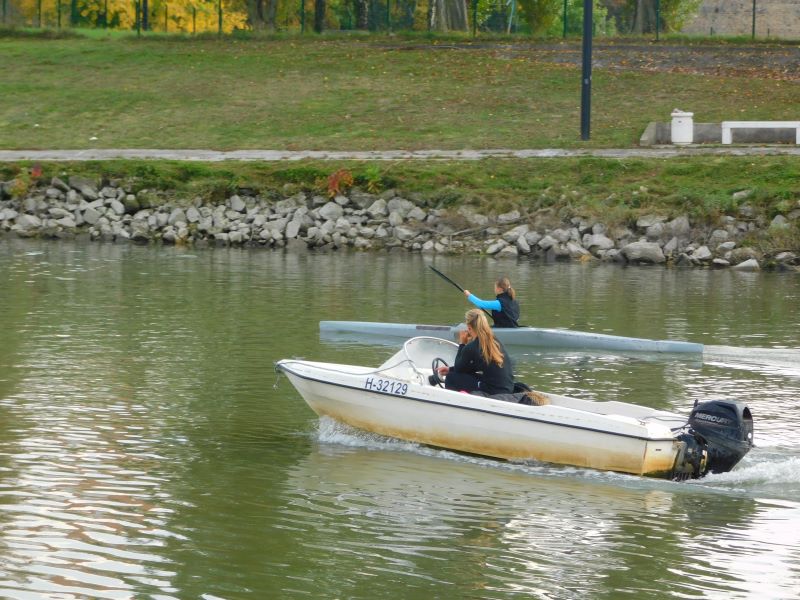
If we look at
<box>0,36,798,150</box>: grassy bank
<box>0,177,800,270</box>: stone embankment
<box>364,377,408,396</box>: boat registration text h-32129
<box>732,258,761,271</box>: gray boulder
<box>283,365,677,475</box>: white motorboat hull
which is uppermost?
<box>0,36,798,150</box>: grassy bank

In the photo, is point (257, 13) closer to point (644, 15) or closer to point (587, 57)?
point (644, 15)

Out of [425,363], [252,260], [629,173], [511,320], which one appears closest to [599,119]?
[629,173]

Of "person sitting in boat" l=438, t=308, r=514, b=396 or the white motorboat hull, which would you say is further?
"person sitting in boat" l=438, t=308, r=514, b=396

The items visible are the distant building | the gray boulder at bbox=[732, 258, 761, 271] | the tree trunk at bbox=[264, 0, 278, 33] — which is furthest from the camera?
the distant building

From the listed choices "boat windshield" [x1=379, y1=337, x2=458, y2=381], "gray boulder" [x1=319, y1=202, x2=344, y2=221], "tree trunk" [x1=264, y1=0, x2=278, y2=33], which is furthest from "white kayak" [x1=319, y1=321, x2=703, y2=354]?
"tree trunk" [x1=264, y1=0, x2=278, y2=33]

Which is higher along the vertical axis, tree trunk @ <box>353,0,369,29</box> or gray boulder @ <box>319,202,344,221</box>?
tree trunk @ <box>353,0,369,29</box>

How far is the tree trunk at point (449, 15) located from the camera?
56.5 metres

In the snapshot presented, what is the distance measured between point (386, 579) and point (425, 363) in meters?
4.94

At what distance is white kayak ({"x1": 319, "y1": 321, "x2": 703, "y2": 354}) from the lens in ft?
63.7

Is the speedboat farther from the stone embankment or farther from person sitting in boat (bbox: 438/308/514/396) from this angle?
the stone embankment

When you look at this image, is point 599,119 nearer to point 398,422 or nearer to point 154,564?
point 398,422

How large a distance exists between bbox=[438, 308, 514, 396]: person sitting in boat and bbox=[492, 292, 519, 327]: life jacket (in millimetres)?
5136

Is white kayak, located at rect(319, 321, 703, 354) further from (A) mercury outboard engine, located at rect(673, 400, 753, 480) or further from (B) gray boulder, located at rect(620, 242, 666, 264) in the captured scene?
(B) gray boulder, located at rect(620, 242, 666, 264)

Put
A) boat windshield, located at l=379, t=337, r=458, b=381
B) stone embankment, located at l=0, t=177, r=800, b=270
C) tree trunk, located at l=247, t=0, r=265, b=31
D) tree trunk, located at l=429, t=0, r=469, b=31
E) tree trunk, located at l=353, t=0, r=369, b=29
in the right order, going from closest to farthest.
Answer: boat windshield, located at l=379, t=337, r=458, b=381
stone embankment, located at l=0, t=177, r=800, b=270
tree trunk, located at l=429, t=0, r=469, b=31
tree trunk, located at l=247, t=0, r=265, b=31
tree trunk, located at l=353, t=0, r=369, b=29
